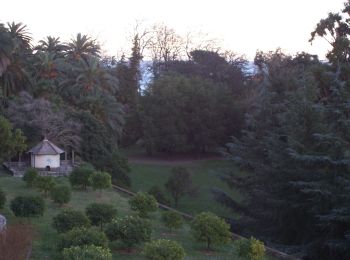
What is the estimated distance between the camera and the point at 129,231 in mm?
14039

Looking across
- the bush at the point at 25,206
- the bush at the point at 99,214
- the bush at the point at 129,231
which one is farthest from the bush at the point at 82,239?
the bush at the point at 25,206

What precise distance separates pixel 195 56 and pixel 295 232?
40.4 m

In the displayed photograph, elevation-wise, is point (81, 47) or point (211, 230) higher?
point (81, 47)

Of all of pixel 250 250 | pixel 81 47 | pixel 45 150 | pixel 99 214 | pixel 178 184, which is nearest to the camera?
pixel 250 250

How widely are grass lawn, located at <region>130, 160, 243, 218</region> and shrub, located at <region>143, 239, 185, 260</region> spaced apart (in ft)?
49.5

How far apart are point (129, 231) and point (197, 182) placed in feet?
86.6

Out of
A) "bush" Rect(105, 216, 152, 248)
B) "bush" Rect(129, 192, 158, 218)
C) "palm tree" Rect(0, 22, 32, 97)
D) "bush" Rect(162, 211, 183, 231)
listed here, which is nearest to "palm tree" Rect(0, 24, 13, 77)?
"palm tree" Rect(0, 22, 32, 97)

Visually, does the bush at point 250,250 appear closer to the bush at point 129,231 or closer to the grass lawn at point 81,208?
the grass lawn at point 81,208

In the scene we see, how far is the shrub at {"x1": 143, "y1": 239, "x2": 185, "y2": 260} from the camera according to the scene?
474 inches

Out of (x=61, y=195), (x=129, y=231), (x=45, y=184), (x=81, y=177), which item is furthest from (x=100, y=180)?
(x=129, y=231)

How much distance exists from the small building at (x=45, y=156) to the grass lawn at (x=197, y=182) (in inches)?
202

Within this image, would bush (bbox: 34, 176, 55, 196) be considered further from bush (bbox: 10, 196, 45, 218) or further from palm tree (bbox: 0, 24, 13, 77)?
palm tree (bbox: 0, 24, 13, 77)

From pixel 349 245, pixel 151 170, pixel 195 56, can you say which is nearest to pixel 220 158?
pixel 151 170

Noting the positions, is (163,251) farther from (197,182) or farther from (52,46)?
(52,46)
